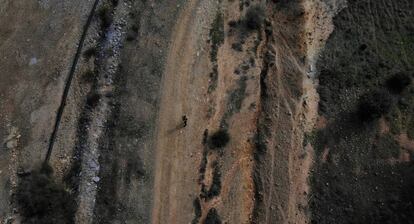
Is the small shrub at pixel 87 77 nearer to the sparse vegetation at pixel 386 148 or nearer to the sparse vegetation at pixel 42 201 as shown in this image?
the sparse vegetation at pixel 42 201

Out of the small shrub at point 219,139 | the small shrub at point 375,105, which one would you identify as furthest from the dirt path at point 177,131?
the small shrub at point 375,105

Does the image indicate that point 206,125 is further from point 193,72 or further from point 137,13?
point 137,13

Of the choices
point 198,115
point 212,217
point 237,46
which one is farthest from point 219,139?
point 237,46

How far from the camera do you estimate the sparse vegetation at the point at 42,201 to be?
1308 inches

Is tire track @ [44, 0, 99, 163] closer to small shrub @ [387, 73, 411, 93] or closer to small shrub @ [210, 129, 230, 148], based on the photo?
small shrub @ [210, 129, 230, 148]

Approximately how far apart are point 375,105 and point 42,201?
871 inches

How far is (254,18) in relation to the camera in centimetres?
4028

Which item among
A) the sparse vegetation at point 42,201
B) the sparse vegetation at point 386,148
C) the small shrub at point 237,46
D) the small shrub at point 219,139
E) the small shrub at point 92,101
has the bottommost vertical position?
the sparse vegetation at point 386,148

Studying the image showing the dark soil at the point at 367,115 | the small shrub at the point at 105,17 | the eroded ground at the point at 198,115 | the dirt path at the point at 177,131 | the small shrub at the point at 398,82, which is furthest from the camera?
the small shrub at the point at 398,82

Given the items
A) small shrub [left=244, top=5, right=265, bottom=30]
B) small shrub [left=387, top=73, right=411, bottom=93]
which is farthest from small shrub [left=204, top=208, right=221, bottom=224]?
small shrub [left=387, top=73, right=411, bottom=93]

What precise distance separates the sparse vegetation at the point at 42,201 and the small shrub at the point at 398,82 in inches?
901

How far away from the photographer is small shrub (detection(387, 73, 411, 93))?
Result: 132ft

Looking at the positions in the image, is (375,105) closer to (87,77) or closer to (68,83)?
(87,77)

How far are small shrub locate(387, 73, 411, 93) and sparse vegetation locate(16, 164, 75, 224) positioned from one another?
22886 mm
